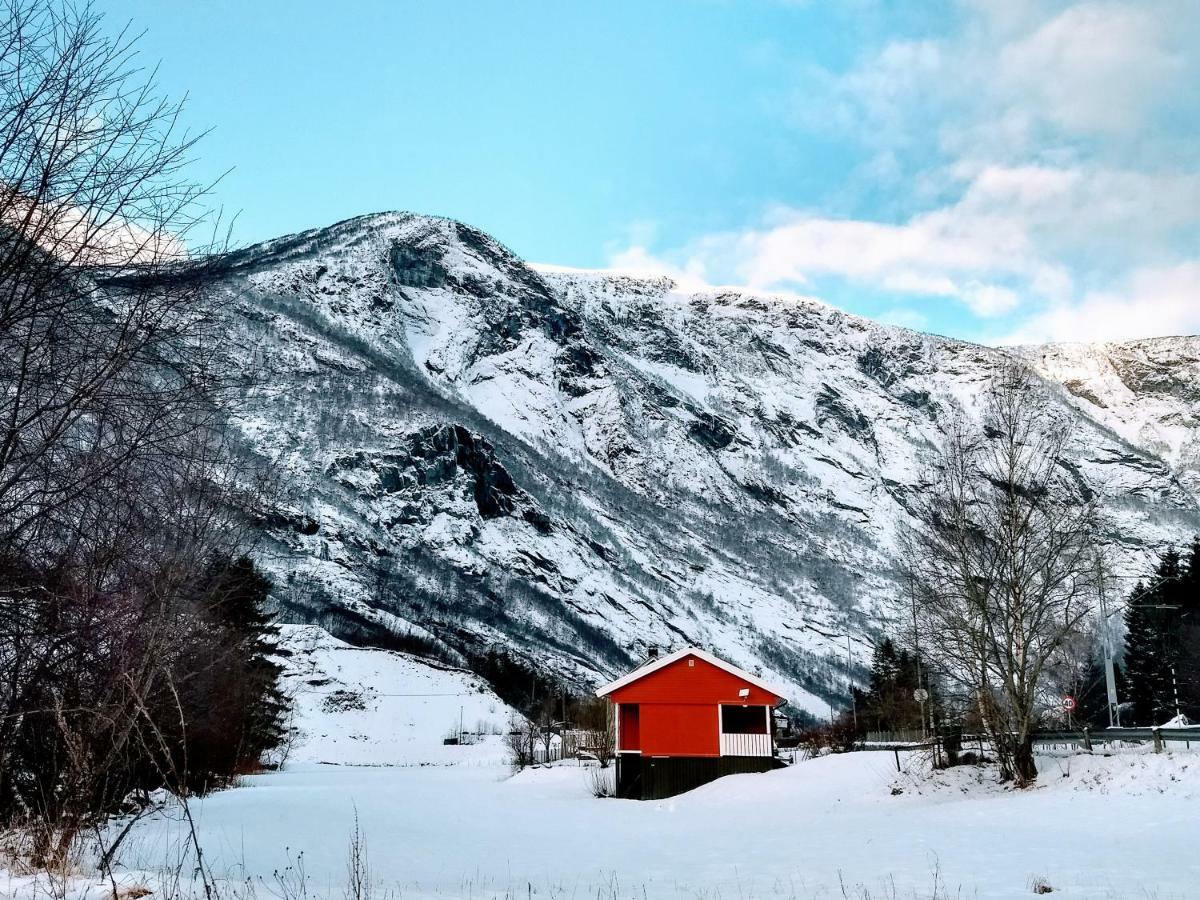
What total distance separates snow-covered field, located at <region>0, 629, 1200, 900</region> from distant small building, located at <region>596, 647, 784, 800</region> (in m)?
2.66

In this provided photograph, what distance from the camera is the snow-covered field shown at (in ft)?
37.9

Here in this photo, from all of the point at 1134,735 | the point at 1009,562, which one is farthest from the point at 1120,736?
the point at 1009,562

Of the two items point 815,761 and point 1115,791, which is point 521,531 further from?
point 1115,791

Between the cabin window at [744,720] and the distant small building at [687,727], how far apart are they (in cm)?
9

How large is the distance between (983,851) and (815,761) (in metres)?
18.7

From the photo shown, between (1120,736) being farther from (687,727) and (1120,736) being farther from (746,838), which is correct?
(687,727)

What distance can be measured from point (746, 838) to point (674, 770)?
17.0 metres

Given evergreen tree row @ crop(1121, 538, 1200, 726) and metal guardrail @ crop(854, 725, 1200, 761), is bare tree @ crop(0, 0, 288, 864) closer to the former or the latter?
metal guardrail @ crop(854, 725, 1200, 761)

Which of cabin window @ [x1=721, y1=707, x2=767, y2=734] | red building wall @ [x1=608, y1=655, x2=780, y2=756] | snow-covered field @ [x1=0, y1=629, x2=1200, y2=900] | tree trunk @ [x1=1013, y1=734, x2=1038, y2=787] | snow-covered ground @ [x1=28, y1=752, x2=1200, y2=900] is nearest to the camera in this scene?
snow-covered field @ [x1=0, y1=629, x2=1200, y2=900]

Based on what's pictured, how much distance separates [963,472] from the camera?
78.4 feet

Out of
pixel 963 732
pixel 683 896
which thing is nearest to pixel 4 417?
pixel 683 896

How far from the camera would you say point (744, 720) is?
134 ft

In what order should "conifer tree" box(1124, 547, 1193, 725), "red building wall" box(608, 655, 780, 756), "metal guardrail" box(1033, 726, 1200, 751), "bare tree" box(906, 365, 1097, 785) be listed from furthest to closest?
"conifer tree" box(1124, 547, 1193, 725) < "red building wall" box(608, 655, 780, 756) < "bare tree" box(906, 365, 1097, 785) < "metal guardrail" box(1033, 726, 1200, 751)

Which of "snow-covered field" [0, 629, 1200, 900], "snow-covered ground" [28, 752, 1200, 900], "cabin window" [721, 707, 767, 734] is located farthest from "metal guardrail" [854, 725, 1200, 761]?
"cabin window" [721, 707, 767, 734]
